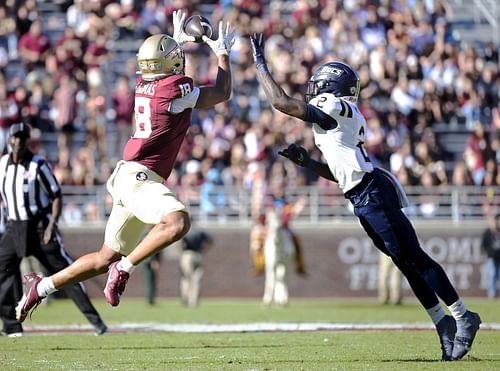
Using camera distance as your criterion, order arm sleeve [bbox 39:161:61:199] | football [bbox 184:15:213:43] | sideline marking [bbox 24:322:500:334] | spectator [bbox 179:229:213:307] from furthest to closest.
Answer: spectator [bbox 179:229:213:307] → sideline marking [bbox 24:322:500:334] → arm sleeve [bbox 39:161:61:199] → football [bbox 184:15:213:43]

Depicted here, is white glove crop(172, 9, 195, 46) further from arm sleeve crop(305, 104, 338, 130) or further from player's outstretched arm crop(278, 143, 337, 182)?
arm sleeve crop(305, 104, 338, 130)

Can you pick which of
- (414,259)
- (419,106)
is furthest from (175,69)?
(419,106)

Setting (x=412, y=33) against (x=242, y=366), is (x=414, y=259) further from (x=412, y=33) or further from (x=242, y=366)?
(x=412, y=33)

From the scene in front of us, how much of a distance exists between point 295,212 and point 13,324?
947 centimetres

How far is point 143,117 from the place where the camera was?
829cm

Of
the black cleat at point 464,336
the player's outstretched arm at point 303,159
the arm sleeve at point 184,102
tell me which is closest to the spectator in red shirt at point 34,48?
the arm sleeve at point 184,102

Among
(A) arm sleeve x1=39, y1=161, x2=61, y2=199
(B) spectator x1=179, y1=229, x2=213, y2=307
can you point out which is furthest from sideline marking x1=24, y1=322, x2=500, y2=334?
(B) spectator x1=179, y1=229, x2=213, y2=307

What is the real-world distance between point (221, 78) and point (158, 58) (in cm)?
51

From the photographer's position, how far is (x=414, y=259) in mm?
7883

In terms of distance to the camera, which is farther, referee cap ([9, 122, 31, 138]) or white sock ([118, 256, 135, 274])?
referee cap ([9, 122, 31, 138])

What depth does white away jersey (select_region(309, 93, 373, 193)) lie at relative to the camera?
8.01 m

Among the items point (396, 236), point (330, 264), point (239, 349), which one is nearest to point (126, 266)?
point (239, 349)

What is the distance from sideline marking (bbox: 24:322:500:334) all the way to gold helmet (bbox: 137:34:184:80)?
3.77 meters

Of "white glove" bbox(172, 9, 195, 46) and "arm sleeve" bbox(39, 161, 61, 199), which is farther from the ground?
"white glove" bbox(172, 9, 195, 46)
